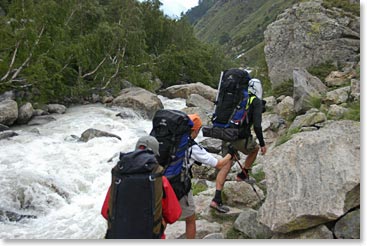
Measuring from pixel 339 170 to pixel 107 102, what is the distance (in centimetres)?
1531

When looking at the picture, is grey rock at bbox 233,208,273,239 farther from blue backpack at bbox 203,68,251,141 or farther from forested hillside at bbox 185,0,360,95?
forested hillside at bbox 185,0,360,95

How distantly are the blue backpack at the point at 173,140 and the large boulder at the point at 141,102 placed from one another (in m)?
12.6

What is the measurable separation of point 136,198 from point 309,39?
10216mm

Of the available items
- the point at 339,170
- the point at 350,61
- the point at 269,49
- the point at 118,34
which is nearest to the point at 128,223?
the point at 339,170

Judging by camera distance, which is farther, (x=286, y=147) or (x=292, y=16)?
(x=292, y=16)

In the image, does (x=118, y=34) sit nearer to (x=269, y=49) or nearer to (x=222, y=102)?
(x=269, y=49)

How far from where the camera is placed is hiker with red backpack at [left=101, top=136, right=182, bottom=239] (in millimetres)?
3092

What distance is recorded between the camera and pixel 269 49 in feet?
42.9

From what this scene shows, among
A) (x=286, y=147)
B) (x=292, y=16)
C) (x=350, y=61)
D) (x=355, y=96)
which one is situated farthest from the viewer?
(x=292, y=16)

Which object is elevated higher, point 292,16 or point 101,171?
point 292,16

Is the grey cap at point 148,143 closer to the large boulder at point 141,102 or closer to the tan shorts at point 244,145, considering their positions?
the tan shorts at point 244,145

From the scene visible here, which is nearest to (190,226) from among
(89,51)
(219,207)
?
(219,207)

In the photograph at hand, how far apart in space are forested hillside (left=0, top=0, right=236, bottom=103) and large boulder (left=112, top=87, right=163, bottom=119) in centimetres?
163

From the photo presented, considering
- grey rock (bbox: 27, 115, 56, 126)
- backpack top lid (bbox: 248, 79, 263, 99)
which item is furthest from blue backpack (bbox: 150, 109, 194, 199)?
grey rock (bbox: 27, 115, 56, 126)
